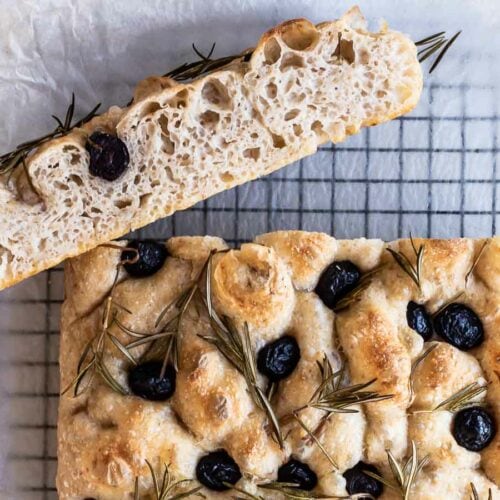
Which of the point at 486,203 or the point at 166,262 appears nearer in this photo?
the point at 166,262

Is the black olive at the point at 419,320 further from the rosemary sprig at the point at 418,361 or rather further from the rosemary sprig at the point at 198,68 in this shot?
the rosemary sprig at the point at 198,68

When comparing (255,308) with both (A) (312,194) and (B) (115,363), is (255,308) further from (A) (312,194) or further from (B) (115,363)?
(A) (312,194)

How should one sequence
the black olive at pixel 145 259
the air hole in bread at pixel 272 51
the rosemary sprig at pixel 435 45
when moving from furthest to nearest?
the rosemary sprig at pixel 435 45
the black olive at pixel 145 259
the air hole in bread at pixel 272 51

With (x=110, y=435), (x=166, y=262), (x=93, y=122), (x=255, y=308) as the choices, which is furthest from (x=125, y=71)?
(x=110, y=435)

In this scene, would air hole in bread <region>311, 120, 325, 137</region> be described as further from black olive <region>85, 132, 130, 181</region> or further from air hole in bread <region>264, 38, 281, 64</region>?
black olive <region>85, 132, 130, 181</region>

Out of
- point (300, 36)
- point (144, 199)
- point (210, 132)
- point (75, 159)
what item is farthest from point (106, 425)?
point (300, 36)

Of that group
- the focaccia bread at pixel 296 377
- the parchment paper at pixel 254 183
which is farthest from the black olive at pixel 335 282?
the parchment paper at pixel 254 183
